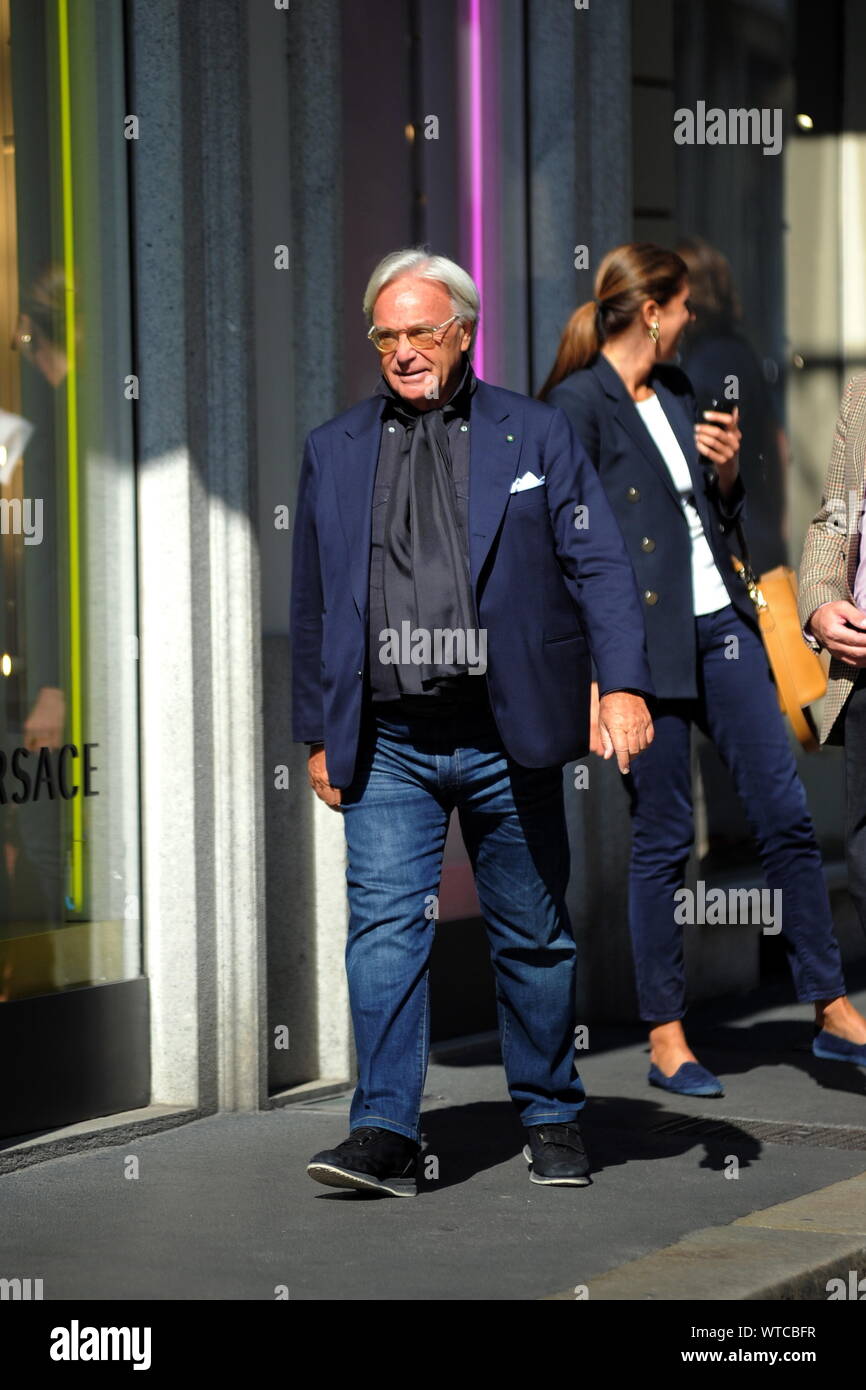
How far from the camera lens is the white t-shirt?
632 centimetres

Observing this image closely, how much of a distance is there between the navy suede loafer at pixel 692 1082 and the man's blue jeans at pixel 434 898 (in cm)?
115

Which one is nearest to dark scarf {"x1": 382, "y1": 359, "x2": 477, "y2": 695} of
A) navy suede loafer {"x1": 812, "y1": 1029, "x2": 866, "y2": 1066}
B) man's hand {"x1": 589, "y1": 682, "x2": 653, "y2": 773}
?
man's hand {"x1": 589, "y1": 682, "x2": 653, "y2": 773}

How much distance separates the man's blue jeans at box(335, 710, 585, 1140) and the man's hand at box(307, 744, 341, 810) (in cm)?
3

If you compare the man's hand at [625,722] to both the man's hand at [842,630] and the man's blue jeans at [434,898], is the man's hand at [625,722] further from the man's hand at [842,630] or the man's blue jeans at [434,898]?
the man's hand at [842,630]

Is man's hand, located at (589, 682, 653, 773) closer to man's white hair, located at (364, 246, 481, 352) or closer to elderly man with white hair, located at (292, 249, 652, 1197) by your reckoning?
elderly man with white hair, located at (292, 249, 652, 1197)

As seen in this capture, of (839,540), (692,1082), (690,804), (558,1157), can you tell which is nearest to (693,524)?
(690,804)

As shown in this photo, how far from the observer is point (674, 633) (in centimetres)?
621

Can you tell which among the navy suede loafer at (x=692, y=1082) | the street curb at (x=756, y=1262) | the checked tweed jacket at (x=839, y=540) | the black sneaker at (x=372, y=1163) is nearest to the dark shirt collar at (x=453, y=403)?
the checked tweed jacket at (x=839, y=540)

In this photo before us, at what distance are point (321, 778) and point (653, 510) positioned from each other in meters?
1.49

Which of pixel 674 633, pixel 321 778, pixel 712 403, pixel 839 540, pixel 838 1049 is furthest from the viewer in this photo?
pixel 712 403

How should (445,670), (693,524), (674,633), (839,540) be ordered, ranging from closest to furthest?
(445,670) < (839,540) < (674,633) < (693,524)

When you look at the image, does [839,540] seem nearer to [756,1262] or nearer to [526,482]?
[526,482]

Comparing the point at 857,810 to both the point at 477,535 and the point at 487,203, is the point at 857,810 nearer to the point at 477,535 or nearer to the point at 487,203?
the point at 477,535
